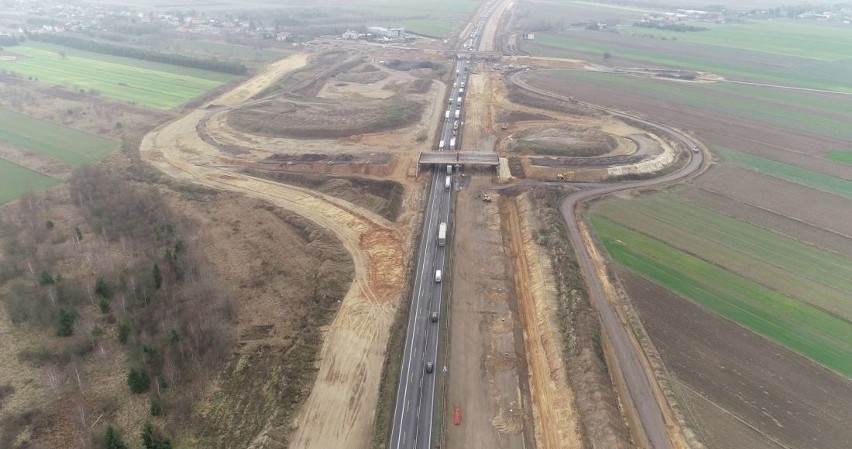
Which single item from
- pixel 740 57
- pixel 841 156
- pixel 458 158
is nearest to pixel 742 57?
pixel 740 57

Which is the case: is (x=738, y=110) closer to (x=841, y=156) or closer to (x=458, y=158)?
(x=841, y=156)

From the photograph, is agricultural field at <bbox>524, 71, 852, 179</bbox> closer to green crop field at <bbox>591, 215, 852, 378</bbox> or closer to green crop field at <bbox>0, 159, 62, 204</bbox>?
green crop field at <bbox>591, 215, 852, 378</bbox>

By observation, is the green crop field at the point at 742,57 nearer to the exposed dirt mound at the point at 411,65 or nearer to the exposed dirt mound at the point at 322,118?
the exposed dirt mound at the point at 411,65

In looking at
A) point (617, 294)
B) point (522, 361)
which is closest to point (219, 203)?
point (522, 361)

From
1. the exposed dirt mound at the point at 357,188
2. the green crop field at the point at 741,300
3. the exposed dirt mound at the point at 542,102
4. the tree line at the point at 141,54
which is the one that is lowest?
the green crop field at the point at 741,300

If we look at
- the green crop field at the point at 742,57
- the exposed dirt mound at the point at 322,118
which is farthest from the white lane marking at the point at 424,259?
the green crop field at the point at 742,57

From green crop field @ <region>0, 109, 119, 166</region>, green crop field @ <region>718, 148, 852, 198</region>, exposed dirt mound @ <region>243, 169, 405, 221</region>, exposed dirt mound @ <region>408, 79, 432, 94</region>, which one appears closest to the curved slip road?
green crop field @ <region>718, 148, 852, 198</region>
